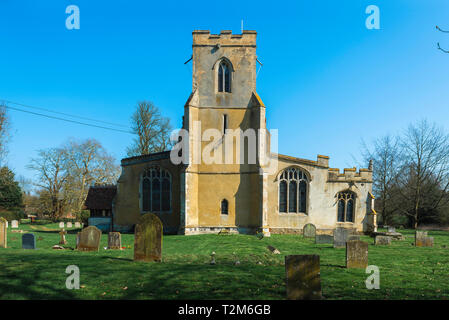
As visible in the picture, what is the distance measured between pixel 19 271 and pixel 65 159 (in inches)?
1441

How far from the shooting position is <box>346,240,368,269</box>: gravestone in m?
10.1

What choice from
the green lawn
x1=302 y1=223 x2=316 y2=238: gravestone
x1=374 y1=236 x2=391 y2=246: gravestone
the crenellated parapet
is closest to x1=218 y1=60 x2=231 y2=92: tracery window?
the crenellated parapet

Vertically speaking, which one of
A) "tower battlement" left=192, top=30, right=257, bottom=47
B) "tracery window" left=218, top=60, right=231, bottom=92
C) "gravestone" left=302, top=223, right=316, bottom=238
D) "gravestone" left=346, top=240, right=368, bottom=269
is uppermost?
"tower battlement" left=192, top=30, right=257, bottom=47

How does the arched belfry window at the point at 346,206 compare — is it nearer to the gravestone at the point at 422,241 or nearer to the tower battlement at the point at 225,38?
the gravestone at the point at 422,241

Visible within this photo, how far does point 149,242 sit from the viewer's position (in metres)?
10.5

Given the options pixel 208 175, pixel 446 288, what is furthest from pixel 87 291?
pixel 208 175

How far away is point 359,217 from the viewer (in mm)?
23250

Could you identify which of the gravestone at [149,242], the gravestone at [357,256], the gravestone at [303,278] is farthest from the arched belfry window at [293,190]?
the gravestone at [303,278]

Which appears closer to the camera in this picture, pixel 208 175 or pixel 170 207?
pixel 208 175

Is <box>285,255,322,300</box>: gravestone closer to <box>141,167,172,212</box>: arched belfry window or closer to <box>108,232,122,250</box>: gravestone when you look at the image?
<box>108,232,122,250</box>: gravestone

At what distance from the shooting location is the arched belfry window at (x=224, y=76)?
22.2 metres

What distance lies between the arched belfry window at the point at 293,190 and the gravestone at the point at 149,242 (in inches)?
544

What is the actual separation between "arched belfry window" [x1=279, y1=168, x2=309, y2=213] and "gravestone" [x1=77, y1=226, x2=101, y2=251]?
13.4m
